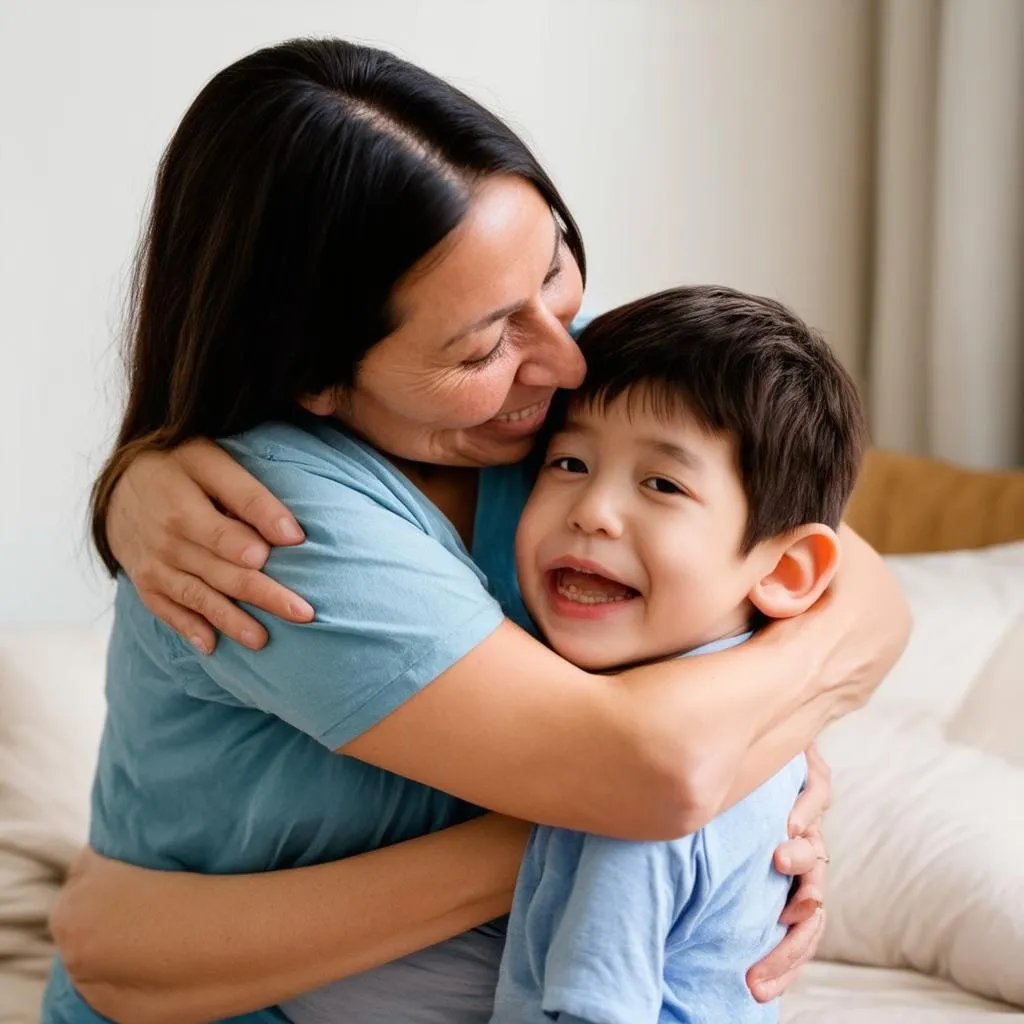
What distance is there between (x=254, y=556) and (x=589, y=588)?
31cm

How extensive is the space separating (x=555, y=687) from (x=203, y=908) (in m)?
0.42

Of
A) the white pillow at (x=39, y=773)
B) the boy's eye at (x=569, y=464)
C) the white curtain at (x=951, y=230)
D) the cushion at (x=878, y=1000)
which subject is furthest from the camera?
the white curtain at (x=951, y=230)

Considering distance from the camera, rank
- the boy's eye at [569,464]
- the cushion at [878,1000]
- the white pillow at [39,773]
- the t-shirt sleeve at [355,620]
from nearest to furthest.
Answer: the t-shirt sleeve at [355,620], the boy's eye at [569,464], the cushion at [878,1000], the white pillow at [39,773]

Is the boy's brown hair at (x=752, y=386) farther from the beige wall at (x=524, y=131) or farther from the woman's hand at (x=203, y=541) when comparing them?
the beige wall at (x=524, y=131)

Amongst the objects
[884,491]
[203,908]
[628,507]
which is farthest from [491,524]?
[884,491]

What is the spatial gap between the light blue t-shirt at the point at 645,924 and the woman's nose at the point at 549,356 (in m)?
0.29

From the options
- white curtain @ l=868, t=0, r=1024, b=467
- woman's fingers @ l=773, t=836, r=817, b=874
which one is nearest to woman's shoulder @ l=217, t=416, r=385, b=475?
woman's fingers @ l=773, t=836, r=817, b=874

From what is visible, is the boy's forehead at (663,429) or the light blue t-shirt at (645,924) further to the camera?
the boy's forehead at (663,429)

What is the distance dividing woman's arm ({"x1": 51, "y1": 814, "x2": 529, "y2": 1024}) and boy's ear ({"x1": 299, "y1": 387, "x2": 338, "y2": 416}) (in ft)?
1.29

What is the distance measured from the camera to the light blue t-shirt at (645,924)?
109 cm

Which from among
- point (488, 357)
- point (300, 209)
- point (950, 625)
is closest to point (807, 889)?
point (488, 357)

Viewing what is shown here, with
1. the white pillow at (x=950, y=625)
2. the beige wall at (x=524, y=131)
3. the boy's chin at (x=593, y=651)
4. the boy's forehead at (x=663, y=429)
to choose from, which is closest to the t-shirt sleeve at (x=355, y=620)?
the boy's chin at (x=593, y=651)

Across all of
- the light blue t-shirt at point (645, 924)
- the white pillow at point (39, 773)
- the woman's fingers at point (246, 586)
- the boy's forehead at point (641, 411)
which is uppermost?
the boy's forehead at point (641, 411)

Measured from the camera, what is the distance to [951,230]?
115 inches
